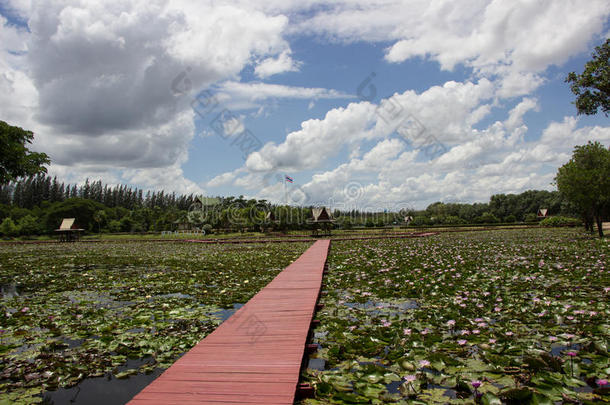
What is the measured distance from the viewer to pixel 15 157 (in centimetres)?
1499

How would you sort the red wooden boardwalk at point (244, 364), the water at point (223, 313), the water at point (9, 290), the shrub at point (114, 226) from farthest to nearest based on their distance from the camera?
the shrub at point (114, 226)
the water at point (9, 290)
the water at point (223, 313)
the red wooden boardwalk at point (244, 364)

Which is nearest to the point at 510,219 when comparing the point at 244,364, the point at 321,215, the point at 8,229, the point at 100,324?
the point at 321,215

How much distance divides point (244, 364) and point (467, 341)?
2580 millimetres

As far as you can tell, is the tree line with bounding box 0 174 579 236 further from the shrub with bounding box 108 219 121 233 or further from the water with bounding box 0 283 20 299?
the water with bounding box 0 283 20 299

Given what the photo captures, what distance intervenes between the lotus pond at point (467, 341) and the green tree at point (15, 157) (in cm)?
1542

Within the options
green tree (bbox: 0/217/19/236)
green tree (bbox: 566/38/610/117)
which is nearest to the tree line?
green tree (bbox: 0/217/19/236)

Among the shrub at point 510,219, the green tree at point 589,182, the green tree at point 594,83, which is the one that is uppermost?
the green tree at point 594,83

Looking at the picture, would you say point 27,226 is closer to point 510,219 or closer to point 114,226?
point 114,226

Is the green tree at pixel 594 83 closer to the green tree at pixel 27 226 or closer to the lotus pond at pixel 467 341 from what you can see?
the lotus pond at pixel 467 341

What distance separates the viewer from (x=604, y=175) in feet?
63.6

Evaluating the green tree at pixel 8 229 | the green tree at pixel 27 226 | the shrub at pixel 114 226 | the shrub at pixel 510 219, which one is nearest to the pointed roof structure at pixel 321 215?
the shrub at pixel 510 219

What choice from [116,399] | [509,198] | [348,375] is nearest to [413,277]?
[348,375]

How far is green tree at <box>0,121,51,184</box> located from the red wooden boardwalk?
14.9 metres

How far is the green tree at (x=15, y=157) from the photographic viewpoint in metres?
14.7
